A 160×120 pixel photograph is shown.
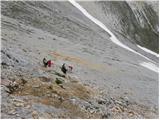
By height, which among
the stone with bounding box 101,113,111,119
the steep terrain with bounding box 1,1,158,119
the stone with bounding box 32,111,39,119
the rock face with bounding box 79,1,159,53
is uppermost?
the rock face with bounding box 79,1,159,53

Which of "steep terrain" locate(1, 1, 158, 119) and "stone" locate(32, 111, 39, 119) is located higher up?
"steep terrain" locate(1, 1, 158, 119)

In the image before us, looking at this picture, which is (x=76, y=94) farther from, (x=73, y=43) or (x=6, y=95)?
(x=73, y=43)

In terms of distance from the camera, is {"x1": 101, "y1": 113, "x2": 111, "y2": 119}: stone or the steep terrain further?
{"x1": 101, "y1": 113, "x2": 111, "y2": 119}: stone

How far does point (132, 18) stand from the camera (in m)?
69.5

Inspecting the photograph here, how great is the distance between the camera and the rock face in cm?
6112

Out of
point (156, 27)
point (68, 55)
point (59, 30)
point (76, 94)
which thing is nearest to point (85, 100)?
point (76, 94)

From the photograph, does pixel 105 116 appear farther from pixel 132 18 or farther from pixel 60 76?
pixel 132 18

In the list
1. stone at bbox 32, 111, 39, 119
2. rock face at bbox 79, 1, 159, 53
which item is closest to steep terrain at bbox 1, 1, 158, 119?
stone at bbox 32, 111, 39, 119

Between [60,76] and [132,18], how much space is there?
166ft

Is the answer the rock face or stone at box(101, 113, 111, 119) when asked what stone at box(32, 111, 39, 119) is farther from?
the rock face

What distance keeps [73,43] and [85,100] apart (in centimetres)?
1787

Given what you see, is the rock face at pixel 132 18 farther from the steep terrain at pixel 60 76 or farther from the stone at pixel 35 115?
the stone at pixel 35 115

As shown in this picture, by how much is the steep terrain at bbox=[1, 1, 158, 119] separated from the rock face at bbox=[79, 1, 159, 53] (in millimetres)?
18389

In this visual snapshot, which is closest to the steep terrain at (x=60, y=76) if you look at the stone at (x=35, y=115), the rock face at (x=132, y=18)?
the stone at (x=35, y=115)
